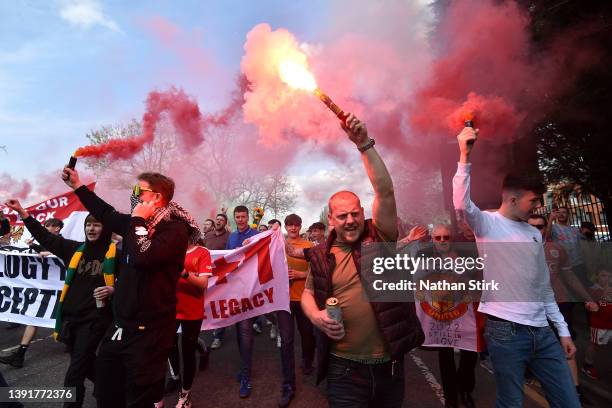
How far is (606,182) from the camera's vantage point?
729cm

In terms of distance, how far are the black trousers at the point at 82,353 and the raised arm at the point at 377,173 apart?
2807 mm

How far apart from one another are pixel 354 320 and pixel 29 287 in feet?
18.8

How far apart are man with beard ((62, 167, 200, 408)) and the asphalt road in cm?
182

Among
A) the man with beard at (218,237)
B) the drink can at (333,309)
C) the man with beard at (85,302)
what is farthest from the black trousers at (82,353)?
the man with beard at (218,237)

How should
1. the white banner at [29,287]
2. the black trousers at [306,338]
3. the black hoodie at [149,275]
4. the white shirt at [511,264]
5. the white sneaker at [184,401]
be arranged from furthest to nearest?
the white banner at [29,287] → the black trousers at [306,338] → the white sneaker at [184,401] → the white shirt at [511,264] → the black hoodie at [149,275]

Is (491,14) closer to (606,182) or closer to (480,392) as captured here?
(606,182)

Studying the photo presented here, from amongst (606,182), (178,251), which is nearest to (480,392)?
(178,251)

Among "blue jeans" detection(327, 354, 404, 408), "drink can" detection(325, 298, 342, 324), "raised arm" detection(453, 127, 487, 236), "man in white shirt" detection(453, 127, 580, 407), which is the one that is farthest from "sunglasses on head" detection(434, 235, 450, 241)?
"drink can" detection(325, 298, 342, 324)

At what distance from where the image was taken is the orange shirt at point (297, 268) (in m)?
5.14

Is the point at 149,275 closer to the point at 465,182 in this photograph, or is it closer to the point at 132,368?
the point at 132,368

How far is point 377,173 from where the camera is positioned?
2.24 metres

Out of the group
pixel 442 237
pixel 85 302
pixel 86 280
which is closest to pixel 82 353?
pixel 85 302

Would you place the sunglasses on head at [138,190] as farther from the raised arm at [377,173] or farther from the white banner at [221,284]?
the white banner at [221,284]

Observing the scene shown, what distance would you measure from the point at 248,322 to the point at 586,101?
697 centimetres
